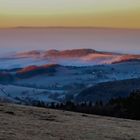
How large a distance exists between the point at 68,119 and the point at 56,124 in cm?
351

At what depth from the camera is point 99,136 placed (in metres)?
22.4

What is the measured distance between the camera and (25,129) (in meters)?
22.1

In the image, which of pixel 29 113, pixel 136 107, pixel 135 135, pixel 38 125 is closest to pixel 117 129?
pixel 135 135

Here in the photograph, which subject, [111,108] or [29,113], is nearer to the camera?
[29,113]

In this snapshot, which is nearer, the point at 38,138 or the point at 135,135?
the point at 38,138

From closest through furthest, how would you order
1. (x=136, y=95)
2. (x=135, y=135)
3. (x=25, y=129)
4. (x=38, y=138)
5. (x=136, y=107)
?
(x=38, y=138)
(x=25, y=129)
(x=135, y=135)
(x=136, y=107)
(x=136, y=95)

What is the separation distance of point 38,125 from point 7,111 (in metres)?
5.88

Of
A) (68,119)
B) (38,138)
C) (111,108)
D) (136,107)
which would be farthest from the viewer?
(111,108)

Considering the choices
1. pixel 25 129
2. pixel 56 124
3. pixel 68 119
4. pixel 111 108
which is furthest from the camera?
pixel 111 108

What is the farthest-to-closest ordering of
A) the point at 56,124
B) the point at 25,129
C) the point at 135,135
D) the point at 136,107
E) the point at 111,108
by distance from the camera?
the point at 111,108 < the point at 136,107 < the point at 56,124 < the point at 135,135 < the point at 25,129

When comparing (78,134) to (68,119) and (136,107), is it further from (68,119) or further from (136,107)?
(136,107)

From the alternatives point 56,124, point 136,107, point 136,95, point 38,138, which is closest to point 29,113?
point 56,124

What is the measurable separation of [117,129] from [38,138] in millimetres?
6624

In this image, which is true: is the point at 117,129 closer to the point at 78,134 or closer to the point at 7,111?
the point at 78,134
